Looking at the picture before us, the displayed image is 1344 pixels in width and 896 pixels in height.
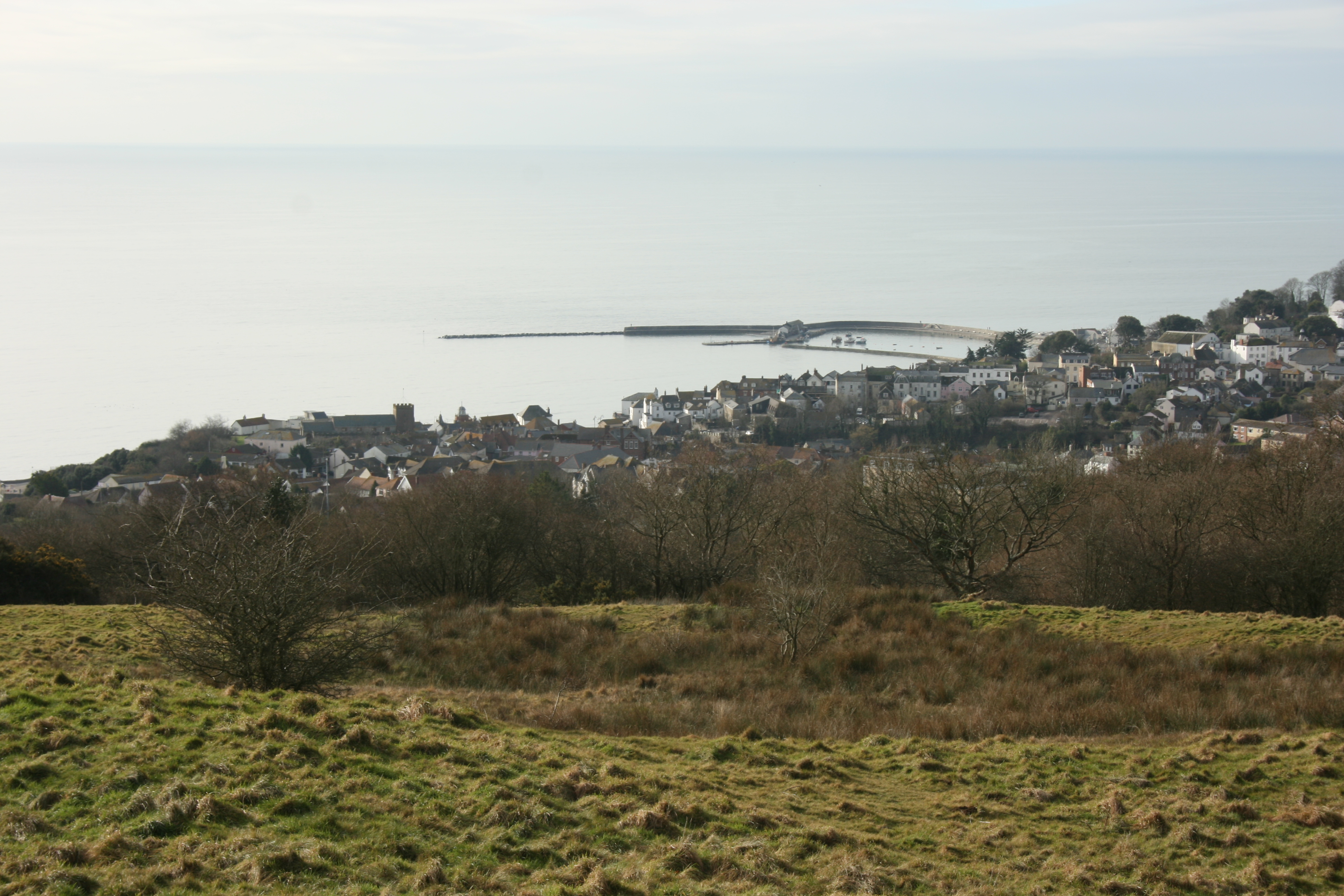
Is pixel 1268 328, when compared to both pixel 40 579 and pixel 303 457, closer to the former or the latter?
pixel 303 457

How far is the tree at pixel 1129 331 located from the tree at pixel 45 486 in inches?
2516

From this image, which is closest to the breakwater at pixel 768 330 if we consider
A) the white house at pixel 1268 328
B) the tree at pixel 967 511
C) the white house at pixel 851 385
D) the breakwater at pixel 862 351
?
the breakwater at pixel 862 351

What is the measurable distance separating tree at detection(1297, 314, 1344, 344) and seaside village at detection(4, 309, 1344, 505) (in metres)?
3.04

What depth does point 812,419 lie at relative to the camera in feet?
170

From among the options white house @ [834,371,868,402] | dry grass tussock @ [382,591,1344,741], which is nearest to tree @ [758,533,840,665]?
dry grass tussock @ [382,591,1344,741]

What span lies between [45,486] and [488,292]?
60868mm

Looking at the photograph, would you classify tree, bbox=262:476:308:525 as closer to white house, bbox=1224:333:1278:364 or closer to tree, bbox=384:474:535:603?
tree, bbox=384:474:535:603

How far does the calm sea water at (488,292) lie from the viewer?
58.5 metres

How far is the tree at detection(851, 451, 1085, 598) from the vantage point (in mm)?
16031

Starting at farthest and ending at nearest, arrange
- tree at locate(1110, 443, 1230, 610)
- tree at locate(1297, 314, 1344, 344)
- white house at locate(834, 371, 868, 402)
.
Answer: tree at locate(1297, 314, 1344, 344) → white house at locate(834, 371, 868, 402) → tree at locate(1110, 443, 1230, 610)

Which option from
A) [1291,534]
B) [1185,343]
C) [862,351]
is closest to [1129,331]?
[1185,343]

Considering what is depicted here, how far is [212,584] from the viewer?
790cm

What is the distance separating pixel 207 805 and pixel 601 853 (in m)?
2.12

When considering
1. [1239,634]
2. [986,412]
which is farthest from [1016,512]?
[986,412]
